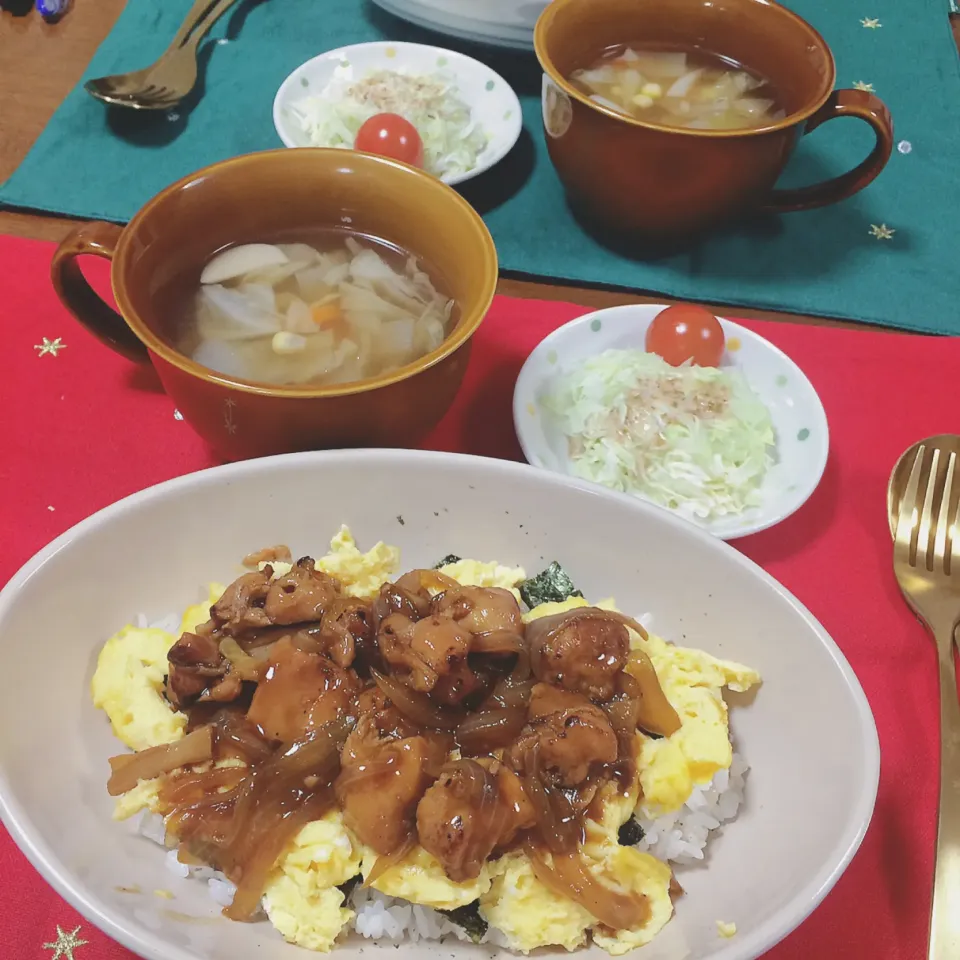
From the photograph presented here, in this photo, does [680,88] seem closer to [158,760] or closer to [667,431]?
[667,431]

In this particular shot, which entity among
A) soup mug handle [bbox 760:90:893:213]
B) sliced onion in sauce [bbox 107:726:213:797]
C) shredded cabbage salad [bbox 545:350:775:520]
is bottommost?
shredded cabbage salad [bbox 545:350:775:520]

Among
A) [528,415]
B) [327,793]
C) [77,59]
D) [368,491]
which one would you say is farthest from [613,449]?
[77,59]

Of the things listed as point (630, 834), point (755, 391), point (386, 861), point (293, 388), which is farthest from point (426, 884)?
point (755, 391)

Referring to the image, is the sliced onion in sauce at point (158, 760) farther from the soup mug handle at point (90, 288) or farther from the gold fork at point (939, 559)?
the gold fork at point (939, 559)

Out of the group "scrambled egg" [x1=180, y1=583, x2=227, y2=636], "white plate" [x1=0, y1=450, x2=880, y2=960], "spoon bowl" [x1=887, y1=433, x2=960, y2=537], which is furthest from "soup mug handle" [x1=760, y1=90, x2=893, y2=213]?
"scrambled egg" [x1=180, y1=583, x2=227, y2=636]

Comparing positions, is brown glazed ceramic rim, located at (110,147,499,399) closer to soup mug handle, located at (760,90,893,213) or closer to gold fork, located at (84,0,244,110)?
soup mug handle, located at (760,90,893,213)

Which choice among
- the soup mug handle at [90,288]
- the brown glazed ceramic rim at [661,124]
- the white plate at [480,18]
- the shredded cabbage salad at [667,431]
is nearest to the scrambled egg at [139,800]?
the soup mug handle at [90,288]
